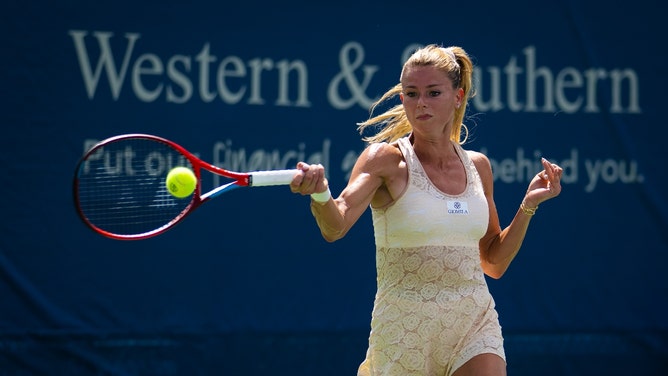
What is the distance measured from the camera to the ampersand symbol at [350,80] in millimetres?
5863

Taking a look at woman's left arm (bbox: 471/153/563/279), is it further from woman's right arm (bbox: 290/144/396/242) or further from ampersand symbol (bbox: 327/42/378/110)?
ampersand symbol (bbox: 327/42/378/110)

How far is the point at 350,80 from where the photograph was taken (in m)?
5.88

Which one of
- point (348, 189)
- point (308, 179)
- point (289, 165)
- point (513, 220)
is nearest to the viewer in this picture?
point (308, 179)

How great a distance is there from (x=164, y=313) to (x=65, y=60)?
4.62 feet

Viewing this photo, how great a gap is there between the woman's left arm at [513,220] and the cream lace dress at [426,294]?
0.34 metres

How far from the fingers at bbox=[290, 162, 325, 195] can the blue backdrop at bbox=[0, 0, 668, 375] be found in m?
2.56

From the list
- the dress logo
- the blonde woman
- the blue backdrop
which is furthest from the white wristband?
the blue backdrop

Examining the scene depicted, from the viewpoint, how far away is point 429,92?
3611mm

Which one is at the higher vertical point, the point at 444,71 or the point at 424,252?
the point at 444,71

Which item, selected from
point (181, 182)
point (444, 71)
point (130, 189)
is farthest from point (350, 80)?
point (181, 182)

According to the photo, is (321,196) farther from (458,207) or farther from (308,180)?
(458,207)

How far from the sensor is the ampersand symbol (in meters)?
5.86

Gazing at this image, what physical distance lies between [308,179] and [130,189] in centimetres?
230

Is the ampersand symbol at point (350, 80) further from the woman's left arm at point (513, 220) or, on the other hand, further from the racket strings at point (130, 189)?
the woman's left arm at point (513, 220)
